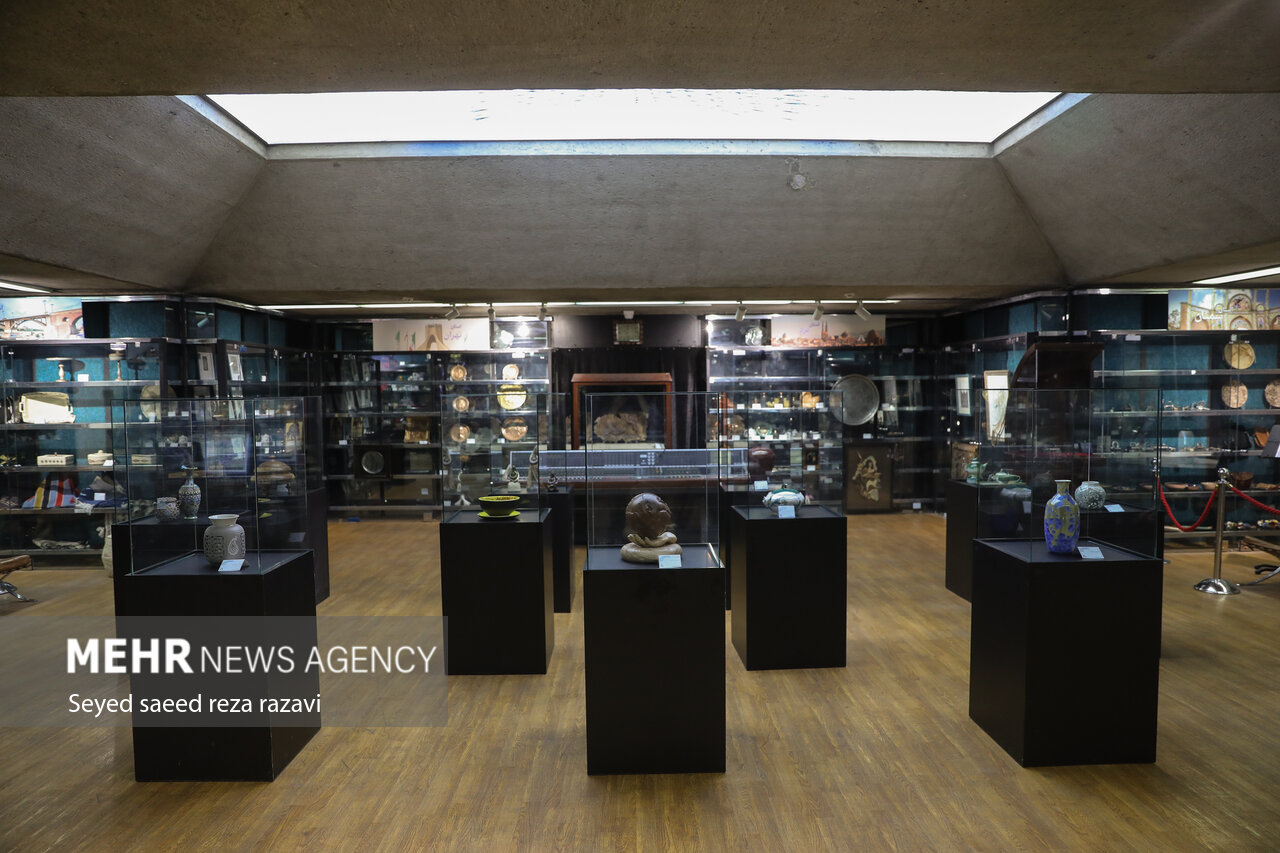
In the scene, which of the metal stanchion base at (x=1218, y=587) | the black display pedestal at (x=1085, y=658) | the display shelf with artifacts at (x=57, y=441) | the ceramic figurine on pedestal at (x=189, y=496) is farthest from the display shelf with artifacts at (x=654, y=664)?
the display shelf with artifacts at (x=57, y=441)

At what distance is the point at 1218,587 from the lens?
20.5 feet

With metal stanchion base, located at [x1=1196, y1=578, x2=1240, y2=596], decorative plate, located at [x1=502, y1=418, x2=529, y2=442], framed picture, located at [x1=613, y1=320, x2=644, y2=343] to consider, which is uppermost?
framed picture, located at [x1=613, y1=320, x2=644, y2=343]

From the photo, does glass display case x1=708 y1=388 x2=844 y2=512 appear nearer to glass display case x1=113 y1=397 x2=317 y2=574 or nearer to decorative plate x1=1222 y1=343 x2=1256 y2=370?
glass display case x1=113 y1=397 x2=317 y2=574

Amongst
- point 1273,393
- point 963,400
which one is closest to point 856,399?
point 963,400

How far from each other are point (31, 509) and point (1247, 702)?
32.4ft

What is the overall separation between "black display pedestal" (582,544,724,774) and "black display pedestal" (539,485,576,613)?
252cm

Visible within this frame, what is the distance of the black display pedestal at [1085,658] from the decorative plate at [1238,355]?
231 inches

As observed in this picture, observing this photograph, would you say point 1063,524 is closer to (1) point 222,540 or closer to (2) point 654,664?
(2) point 654,664

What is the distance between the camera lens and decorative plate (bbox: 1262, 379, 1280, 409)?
25.7ft

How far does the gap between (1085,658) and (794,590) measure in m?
1.60

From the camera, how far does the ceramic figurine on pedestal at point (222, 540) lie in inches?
136

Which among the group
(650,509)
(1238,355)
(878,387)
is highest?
(1238,355)

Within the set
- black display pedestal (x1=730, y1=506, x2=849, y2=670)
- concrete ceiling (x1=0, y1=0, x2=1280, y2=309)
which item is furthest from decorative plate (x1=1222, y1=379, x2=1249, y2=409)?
black display pedestal (x1=730, y1=506, x2=849, y2=670)

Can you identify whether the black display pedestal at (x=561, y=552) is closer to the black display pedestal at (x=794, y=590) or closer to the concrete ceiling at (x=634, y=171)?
the black display pedestal at (x=794, y=590)
